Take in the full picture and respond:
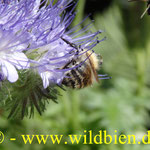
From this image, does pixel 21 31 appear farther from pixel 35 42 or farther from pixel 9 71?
pixel 9 71

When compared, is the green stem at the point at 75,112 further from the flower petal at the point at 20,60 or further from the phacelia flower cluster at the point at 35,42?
the flower petal at the point at 20,60

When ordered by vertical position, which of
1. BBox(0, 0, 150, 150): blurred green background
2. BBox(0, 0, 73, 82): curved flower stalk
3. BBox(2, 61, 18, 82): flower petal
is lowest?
BBox(0, 0, 150, 150): blurred green background

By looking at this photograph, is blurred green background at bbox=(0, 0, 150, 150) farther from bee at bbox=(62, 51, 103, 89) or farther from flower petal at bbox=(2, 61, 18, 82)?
flower petal at bbox=(2, 61, 18, 82)

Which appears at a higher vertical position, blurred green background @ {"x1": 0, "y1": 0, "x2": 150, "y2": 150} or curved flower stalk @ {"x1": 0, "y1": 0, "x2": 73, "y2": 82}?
curved flower stalk @ {"x1": 0, "y1": 0, "x2": 73, "y2": 82}

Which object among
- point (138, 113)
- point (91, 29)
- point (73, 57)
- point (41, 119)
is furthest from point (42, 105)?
point (138, 113)

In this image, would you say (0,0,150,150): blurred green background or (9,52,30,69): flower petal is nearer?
(9,52,30,69): flower petal

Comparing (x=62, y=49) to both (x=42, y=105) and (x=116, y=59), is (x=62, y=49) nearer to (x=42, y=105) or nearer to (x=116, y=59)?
(x=42, y=105)

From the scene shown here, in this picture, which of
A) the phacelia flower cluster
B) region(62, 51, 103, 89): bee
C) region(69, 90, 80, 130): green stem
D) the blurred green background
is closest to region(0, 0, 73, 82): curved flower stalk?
the phacelia flower cluster
